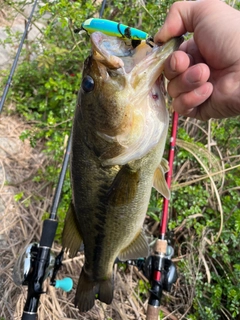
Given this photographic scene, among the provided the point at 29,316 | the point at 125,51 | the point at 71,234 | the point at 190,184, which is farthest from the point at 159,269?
the point at 125,51

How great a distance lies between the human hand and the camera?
140 cm

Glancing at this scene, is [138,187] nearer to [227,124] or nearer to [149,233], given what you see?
[149,233]

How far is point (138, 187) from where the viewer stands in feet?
5.43

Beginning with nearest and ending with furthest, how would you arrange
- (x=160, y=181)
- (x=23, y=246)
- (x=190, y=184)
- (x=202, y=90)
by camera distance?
1. (x=202, y=90)
2. (x=160, y=181)
3. (x=23, y=246)
4. (x=190, y=184)

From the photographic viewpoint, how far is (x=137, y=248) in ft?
6.47

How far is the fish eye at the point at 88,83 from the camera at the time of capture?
1.41m

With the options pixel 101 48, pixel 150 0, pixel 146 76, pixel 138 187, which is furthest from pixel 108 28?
pixel 150 0

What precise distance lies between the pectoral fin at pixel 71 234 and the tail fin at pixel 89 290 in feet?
0.77

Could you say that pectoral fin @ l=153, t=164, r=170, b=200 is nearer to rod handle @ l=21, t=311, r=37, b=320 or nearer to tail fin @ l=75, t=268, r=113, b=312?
tail fin @ l=75, t=268, r=113, b=312

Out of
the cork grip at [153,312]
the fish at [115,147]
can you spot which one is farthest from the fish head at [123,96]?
the cork grip at [153,312]

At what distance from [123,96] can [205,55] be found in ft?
1.61

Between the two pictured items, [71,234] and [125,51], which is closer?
[125,51]

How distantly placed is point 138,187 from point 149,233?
64.5 inches

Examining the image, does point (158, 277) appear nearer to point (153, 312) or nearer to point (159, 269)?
point (159, 269)
